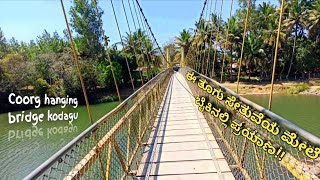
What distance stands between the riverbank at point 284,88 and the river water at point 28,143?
479 inches

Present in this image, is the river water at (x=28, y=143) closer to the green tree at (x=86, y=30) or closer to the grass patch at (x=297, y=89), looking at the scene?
the green tree at (x=86, y=30)

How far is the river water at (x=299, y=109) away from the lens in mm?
13073

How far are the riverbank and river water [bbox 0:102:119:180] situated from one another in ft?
39.9

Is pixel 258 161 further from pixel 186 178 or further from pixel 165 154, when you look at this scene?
pixel 165 154

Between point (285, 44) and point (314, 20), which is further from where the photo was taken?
point (285, 44)

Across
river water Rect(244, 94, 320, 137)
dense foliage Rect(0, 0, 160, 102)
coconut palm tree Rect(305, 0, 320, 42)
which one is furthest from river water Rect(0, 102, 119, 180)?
coconut palm tree Rect(305, 0, 320, 42)

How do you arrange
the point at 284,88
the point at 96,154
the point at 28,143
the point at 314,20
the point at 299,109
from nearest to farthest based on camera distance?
1. the point at 96,154
2. the point at 28,143
3. the point at 299,109
4. the point at 284,88
5. the point at 314,20

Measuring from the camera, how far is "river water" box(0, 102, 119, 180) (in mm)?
10015

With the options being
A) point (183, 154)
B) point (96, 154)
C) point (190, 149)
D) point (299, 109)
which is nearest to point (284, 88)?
point (299, 109)

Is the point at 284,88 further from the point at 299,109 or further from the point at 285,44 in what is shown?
the point at 299,109

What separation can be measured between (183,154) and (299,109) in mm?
16201

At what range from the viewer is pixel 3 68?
2538cm

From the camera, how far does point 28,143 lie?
1316 cm

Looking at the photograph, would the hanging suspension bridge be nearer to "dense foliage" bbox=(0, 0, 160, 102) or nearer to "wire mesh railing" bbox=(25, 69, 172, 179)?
"wire mesh railing" bbox=(25, 69, 172, 179)
